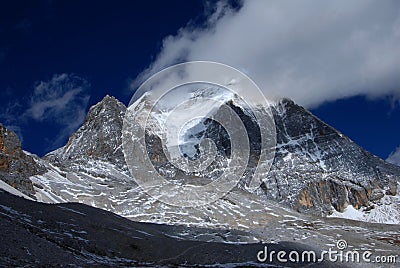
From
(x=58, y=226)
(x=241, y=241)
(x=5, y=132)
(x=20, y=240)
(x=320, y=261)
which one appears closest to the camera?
(x=20, y=240)

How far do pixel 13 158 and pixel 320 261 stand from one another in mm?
113797

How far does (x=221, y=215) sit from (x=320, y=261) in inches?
2957

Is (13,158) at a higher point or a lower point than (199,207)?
higher

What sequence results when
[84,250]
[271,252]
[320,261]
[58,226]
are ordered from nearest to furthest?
[84,250], [58,226], [320,261], [271,252]

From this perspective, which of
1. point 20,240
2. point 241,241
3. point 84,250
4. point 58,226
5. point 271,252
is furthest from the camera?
point 241,241

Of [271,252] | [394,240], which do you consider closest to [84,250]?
[271,252]

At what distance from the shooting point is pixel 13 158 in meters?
150

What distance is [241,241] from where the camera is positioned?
339 feet

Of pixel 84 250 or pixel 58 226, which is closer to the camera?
pixel 84 250

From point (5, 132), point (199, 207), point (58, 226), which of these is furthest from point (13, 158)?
point (58, 226)

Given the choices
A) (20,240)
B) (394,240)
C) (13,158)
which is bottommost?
(20,240)

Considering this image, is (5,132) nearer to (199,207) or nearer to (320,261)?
(199,207)

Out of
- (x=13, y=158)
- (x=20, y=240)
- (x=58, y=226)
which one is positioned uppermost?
(x=13, y=158)

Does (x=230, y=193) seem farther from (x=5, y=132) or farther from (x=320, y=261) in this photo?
(x=320, y=261)
